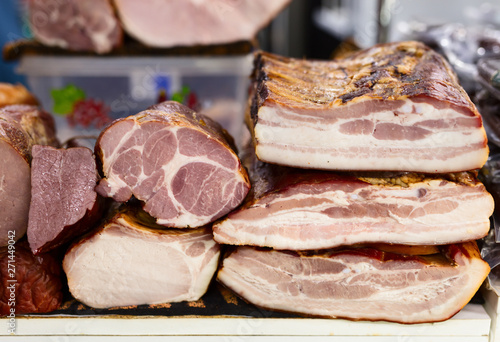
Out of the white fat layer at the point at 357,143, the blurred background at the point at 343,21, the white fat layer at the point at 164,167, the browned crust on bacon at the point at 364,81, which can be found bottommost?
the blurred background at the point at 343,21

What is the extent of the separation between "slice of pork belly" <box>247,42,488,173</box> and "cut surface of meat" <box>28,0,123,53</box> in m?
1.83

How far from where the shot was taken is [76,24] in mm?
3096

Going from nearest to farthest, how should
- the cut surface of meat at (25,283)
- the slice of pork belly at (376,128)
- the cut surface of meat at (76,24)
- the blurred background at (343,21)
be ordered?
the slice of pork belly at (376,128), the cut surface of meat at (25,283), the cut surface of meat at (76,24), the blurred background at (343,21)

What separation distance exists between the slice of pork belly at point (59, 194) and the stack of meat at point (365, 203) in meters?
0.48

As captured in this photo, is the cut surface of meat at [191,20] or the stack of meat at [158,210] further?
the cut surface of meat at [191,20]

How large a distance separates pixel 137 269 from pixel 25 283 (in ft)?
1.32

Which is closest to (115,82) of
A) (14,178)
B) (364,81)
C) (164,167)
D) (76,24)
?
(76,24)

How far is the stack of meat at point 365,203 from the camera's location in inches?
63.3

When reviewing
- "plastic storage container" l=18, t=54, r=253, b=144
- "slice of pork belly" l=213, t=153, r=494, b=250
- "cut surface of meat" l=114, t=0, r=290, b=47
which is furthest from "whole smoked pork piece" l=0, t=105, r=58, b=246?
"cut surface of meat" l=114, t=0, r=290, b=47

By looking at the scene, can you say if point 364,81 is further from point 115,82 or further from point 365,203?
point 115,82

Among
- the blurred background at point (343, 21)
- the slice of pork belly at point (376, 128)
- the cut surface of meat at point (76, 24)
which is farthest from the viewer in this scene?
the blurred background at point (343, 21)

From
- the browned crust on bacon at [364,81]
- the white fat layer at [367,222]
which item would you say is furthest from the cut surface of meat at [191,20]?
the white fat layer at [367,222]

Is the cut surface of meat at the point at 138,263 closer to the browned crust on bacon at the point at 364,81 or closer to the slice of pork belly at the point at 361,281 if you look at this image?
the slice of pork belly at the point at 361,281

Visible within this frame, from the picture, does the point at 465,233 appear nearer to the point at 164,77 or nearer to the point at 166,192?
the point at 166,192
